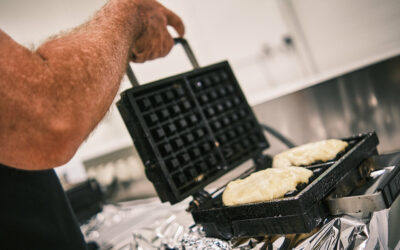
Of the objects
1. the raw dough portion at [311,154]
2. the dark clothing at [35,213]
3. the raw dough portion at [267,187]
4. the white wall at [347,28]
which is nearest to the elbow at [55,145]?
the dark clothing at [35,213]

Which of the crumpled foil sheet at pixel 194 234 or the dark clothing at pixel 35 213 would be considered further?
the dark clothing at pixel 35 213

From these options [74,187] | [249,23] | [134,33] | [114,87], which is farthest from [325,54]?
[74,187]

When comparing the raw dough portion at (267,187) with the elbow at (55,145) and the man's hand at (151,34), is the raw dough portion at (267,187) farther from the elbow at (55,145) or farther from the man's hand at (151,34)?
the man's hand at (151,34)

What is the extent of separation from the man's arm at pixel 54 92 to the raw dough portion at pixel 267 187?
52 centimetres

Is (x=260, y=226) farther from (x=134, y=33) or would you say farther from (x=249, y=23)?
(x=249, y=23)

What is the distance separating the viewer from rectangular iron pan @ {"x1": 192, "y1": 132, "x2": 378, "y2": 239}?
83 cm

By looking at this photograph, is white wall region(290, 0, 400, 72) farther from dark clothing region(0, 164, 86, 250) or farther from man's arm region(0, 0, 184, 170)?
dark clothing region(0, 164, 86, 250)

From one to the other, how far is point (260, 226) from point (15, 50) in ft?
2.67

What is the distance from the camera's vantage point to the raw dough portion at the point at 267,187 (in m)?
0.94

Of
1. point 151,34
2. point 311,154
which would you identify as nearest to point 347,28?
point 311,154

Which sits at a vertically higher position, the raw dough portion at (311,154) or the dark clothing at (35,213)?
the dark clothing at (35,213)

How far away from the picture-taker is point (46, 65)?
704 millimetres

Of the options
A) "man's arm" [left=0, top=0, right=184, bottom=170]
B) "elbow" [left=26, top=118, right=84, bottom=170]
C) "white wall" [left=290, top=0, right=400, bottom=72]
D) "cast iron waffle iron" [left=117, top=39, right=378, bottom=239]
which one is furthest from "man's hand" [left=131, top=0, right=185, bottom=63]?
"white wall" [left=290, top=0, right=400, bottom=72]

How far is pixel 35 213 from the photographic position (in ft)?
3.63
